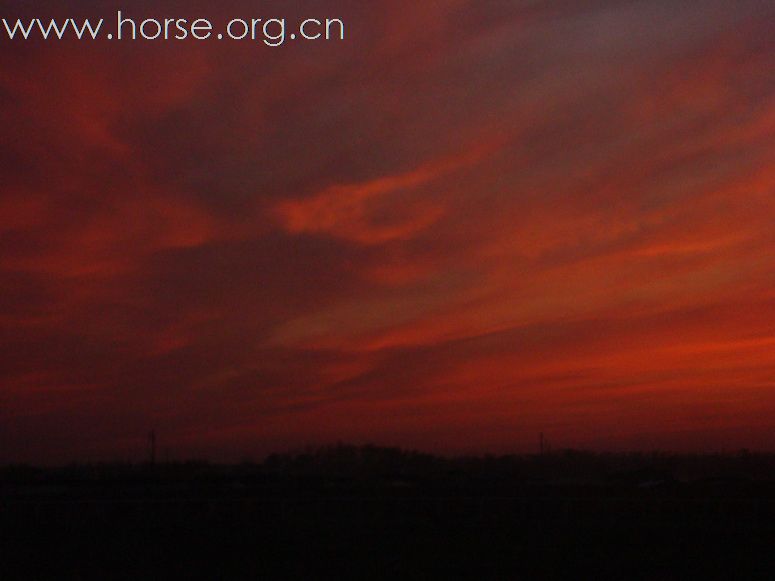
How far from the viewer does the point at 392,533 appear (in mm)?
34188

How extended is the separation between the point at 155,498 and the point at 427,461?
54826 millimetres

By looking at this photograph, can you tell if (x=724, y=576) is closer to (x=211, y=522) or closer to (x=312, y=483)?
(x=211, y=522)

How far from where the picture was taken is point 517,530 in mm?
34812

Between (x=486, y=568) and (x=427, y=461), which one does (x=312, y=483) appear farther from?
(x=427, y=461)

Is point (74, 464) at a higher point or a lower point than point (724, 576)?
higher

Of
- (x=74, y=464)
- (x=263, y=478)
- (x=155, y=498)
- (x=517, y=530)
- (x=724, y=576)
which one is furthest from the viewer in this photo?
(x=74, y=464)

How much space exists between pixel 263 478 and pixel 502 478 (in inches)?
538

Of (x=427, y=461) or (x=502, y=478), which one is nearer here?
(x=502, y=478)

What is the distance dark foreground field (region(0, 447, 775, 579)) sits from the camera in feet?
92.5

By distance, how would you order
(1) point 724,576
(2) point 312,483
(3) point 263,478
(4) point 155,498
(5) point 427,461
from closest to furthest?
(1) point 724,576 → (4) point 155,498 → (2) point 312,483 → (3) point 263,478 → (5) point 427,461

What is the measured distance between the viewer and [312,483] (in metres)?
55.4

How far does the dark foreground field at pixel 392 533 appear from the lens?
92.5 feet


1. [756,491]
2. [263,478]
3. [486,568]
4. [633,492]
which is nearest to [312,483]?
[263,478]

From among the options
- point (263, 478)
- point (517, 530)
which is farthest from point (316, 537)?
point (263, 478)
